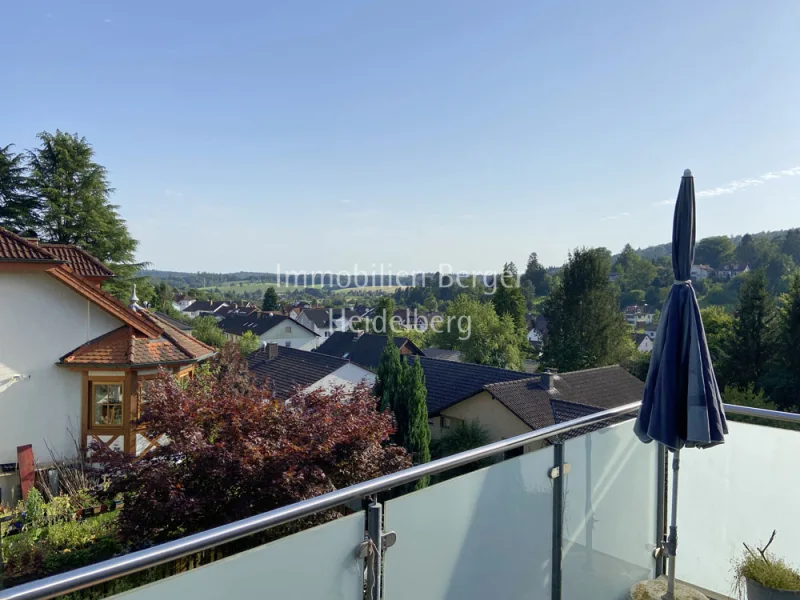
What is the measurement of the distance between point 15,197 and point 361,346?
22.1m

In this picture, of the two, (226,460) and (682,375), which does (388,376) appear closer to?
(226,460)

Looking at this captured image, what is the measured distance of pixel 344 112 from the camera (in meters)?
15.0

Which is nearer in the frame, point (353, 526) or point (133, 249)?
point (353, 526)

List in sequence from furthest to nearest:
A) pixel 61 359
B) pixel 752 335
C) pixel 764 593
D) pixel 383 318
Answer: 1. pixel 383 318
2. pixel 752 335
3. pixel 61 359
4. pixel 764 593

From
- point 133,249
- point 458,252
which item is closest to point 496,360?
point 458,252

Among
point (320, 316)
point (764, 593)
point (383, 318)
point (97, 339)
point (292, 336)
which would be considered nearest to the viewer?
point (764, 593)

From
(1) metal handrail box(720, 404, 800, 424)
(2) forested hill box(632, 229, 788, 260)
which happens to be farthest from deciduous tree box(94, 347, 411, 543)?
(2) forested hill box(632, 229, 788, 260)

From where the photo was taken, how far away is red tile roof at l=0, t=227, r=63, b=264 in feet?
28.9

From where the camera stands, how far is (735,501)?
2869mm

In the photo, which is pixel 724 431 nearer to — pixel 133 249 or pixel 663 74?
pixel 663 74

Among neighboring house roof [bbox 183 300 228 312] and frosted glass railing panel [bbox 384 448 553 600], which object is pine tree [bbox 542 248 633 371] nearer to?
frosted glass railing panel [bbox 384 448 553 600]

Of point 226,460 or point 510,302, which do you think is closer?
point 226,460

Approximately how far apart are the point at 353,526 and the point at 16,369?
1028 cm

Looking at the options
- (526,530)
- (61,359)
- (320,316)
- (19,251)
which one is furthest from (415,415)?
(320,316)
